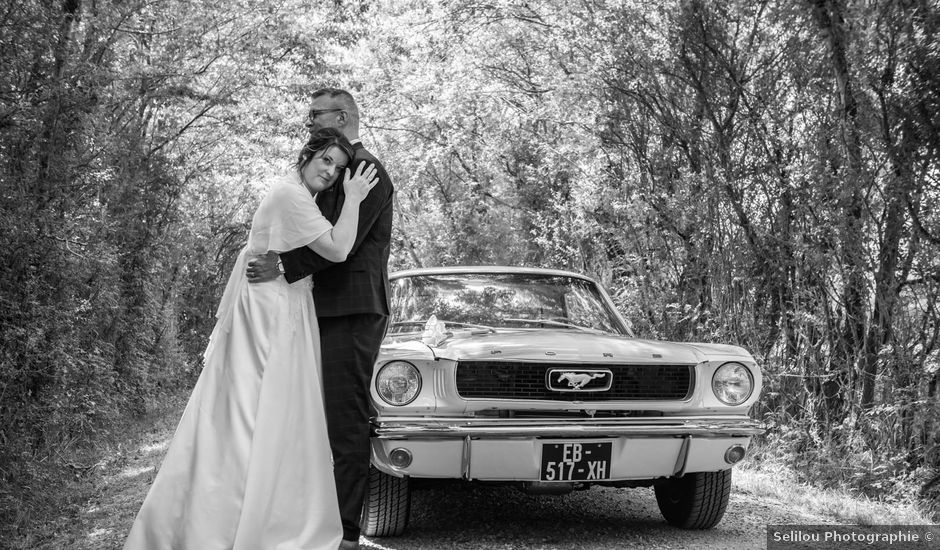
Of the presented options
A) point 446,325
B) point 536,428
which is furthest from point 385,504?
point 446,325

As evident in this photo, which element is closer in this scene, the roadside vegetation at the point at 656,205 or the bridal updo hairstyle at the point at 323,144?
the bridal updo hairstyle at the point at 323,144

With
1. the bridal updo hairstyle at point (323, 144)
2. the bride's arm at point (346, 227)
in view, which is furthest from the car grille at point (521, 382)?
the bridal updo hairstyle at point (323, 144)

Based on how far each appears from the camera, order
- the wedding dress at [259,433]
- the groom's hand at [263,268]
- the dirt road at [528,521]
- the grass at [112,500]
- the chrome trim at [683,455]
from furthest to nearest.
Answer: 1. the grass at [112,500]
2. the dirt road at [528,521]
3. the chrome trim at [683,455]
4. the groom's hand at [263,268]
5. the wedding dress at [259,433]

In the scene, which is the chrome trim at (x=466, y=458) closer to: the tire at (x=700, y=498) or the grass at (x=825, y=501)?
the tire at (x=700, y=498)

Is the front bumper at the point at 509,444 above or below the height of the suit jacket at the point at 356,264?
below

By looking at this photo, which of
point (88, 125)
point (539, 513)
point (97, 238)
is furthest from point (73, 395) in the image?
point (539, 513)

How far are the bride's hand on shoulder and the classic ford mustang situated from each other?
0.84 meters

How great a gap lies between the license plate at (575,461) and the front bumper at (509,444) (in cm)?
3

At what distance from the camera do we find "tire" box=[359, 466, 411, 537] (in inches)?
171

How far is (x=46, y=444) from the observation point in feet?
20.9

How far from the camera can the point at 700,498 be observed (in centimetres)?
472

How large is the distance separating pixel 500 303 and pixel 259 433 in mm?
2183

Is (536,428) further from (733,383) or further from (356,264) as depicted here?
(733,383)

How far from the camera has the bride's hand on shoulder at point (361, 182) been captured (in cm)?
378
